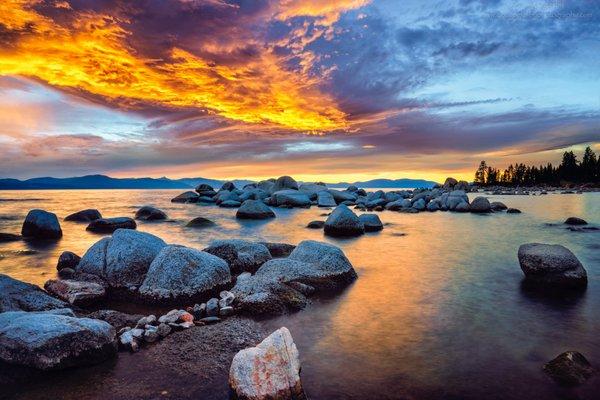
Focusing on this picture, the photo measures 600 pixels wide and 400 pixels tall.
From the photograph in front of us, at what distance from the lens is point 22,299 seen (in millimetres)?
7863

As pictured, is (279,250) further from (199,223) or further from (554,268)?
(199,223)


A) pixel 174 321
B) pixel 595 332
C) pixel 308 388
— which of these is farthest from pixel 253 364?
pixel 595 332

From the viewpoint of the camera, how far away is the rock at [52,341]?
5.65m

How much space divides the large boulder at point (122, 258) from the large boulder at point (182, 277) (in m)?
1.06

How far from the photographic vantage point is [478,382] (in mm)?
5656

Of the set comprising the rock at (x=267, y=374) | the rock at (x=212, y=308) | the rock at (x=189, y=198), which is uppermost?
the rock at (x=267, y=374)

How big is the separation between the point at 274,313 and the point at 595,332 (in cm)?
633

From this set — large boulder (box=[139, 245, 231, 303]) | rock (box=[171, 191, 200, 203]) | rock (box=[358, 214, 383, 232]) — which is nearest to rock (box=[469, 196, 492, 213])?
rock (box=[358, 214, 383, 232])

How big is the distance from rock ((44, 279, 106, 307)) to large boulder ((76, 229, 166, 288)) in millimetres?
749

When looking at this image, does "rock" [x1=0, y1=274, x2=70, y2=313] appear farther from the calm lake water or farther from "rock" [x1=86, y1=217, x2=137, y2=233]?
"rock" [x1=86, y1=217, x2=137, y2=233]

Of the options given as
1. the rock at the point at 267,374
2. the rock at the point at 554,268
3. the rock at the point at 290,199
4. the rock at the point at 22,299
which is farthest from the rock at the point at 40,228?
the rock at the point at 290,199

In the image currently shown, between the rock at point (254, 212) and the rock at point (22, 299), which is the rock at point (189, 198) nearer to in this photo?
the rock at point (254, 212)

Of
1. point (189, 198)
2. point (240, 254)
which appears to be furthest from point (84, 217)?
point (189, 198)

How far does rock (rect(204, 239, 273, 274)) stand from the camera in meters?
12.0
